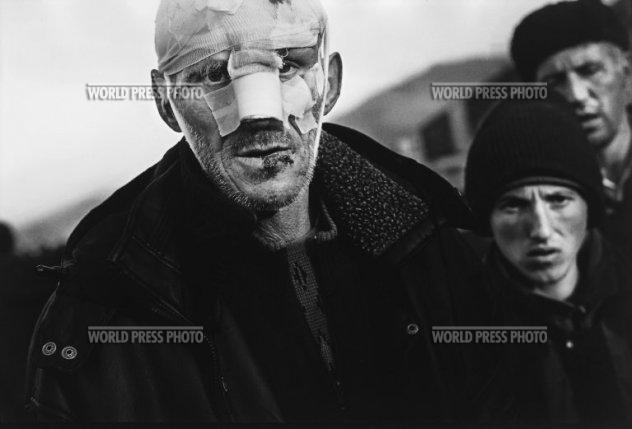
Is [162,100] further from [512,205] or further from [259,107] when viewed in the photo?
[512,205]

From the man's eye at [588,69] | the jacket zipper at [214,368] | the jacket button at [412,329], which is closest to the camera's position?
the jacket zipper at [214,368]

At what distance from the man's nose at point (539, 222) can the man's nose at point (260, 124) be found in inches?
Answer: 41.2

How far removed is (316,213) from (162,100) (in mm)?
745

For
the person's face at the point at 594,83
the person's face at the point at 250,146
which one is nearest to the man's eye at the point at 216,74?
the person's face at the point at 250,146

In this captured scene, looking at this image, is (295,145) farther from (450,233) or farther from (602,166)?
(602,166)

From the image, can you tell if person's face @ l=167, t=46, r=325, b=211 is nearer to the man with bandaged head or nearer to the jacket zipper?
the man with bandaged head

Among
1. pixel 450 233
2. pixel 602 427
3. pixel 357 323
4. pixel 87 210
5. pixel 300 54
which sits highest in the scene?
pixel 300 54

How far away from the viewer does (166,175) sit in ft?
10.2

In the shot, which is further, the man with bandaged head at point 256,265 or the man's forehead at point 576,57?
the man's forehead at point 576,57

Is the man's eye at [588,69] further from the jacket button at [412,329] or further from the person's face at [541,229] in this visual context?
the jacket button at [412,329]

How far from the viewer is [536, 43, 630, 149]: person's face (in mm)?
3141

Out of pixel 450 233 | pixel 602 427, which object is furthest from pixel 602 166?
pixel 602 427

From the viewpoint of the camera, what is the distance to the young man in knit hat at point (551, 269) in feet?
10.1

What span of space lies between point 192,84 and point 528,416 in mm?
1809
